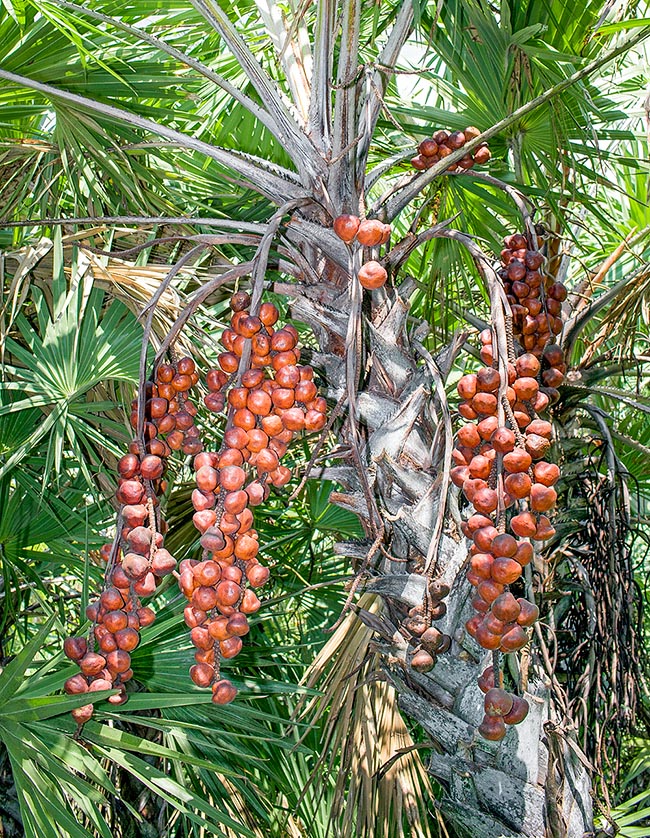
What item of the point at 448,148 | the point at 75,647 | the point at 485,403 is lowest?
the point at 75,647

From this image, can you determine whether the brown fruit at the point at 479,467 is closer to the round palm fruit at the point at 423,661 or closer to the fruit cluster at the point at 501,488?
the fruit cluster at the point at 501,488

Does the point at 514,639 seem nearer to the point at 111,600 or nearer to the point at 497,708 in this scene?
the point at 497,708

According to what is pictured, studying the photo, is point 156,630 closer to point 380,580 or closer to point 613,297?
point 380,580

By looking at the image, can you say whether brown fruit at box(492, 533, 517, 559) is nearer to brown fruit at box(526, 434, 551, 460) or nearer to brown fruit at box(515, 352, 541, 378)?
brown fruit at box(526, 434, 551, 460)

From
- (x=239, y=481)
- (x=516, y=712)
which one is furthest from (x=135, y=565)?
(x=516, y=712)

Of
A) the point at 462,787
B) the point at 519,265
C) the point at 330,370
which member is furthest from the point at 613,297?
the point at 462,787

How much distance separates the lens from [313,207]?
1.29m

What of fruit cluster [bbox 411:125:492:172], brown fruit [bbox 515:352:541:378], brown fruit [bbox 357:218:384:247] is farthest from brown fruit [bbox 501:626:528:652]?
fruit cluster [bbox 411:125:492:172]

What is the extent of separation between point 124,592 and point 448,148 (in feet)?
2.95

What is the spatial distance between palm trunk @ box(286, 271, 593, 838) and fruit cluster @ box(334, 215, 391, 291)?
0.50ft

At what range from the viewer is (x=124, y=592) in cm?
102

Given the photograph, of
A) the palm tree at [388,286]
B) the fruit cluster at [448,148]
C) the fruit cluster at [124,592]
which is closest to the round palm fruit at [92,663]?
the fruit cluster at [124,592]

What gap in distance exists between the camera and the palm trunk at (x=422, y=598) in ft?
3.98

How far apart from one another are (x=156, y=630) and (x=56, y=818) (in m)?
0.45
